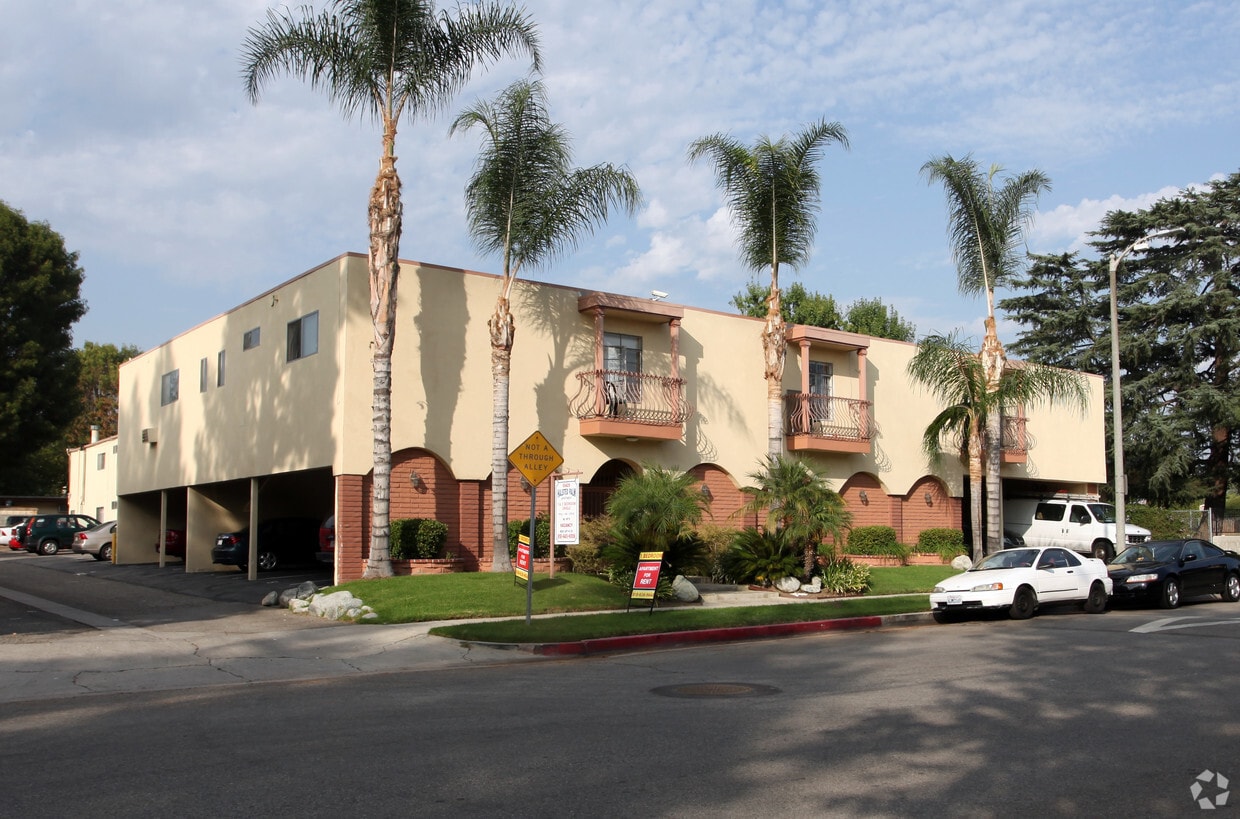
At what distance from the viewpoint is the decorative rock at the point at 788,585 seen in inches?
880

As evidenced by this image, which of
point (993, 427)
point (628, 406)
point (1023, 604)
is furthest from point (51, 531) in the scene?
point (1023, 604)

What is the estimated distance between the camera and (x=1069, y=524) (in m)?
31.5

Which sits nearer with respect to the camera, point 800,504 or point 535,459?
point 535,459

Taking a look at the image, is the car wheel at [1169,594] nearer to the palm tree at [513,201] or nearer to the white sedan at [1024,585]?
the white sedan at [1024,585]

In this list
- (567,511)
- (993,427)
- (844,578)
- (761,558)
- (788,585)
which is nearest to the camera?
(567,511)

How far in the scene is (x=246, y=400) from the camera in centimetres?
2631

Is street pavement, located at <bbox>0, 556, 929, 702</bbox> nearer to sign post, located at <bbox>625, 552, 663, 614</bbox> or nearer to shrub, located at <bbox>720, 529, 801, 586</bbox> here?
shrub, located at <bbox>720, 529, 801, 586</bbox>

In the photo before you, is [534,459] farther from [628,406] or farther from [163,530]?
[163,530]

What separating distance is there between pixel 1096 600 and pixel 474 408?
1302cm

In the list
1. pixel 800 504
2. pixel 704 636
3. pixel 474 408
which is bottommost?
pixel 704 636

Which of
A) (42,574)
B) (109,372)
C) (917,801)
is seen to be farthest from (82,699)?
(109,372)

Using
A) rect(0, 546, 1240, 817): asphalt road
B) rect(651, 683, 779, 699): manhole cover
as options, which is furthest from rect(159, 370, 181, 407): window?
rect(651, 683, 779, 699): manhole cover

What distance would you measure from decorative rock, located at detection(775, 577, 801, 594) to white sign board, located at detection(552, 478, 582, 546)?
5685 mm

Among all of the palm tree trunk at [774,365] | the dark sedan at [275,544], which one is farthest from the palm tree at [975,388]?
the dark sedan at [275,544]
